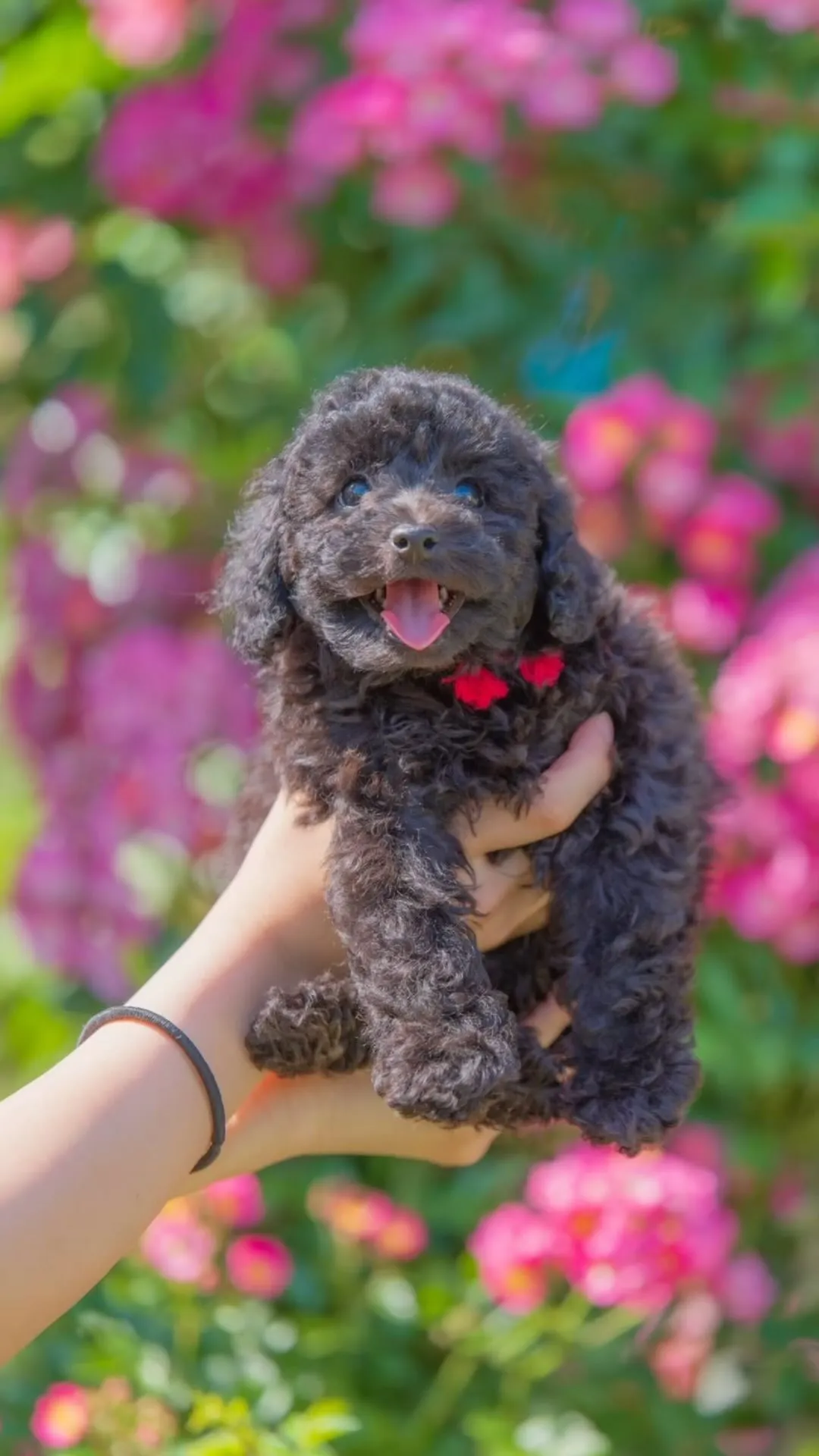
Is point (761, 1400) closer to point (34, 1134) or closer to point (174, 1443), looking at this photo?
point (174, 1443)

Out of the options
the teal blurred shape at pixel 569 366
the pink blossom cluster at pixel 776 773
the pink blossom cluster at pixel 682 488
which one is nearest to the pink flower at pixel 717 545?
the pink blossom cluster at pixel 682 488

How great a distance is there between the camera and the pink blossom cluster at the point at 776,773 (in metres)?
2.66

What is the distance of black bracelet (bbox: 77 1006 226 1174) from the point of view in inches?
67.7

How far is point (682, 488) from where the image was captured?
2924 mm

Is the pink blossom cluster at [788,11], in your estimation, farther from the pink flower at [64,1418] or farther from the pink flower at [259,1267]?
the pink flower at [64,1418]

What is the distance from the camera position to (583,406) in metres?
2.97

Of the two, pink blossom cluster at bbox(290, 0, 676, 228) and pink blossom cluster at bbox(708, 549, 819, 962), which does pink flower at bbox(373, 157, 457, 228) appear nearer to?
pink blossom cluster at bbox(290, 0, 676, 228)

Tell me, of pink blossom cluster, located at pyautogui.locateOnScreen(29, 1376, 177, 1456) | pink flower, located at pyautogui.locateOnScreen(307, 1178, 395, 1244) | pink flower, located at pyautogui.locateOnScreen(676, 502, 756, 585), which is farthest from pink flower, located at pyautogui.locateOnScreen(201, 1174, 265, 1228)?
pink flower, located at pyautogui.locateOnScreen(676, 502, 756, 585)

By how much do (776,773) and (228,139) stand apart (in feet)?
5.16

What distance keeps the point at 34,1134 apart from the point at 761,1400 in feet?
5.80

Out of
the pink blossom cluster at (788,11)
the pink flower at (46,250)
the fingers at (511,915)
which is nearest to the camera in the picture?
the fingers at (511,915)

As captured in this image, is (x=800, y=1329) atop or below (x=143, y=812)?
below

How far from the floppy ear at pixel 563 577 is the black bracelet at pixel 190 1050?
1.85 feet

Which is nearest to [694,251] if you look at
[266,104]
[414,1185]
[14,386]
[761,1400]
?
[266,104]
